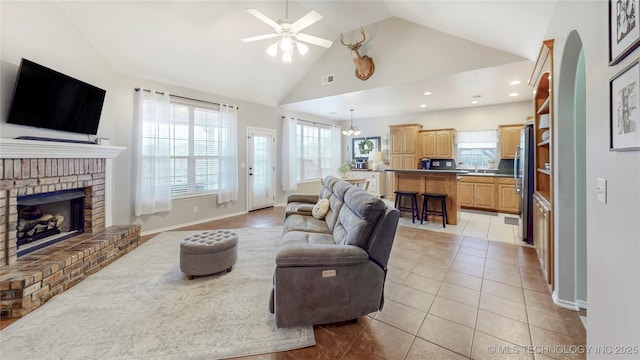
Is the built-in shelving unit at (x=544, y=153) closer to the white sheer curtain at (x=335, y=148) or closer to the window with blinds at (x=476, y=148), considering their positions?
the window with blinds at (x=476, y=148)

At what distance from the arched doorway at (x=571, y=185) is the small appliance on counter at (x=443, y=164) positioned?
16.3 ft

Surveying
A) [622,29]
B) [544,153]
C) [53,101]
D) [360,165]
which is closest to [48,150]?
[53,101]

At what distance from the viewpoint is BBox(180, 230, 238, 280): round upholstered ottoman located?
254 centimetres

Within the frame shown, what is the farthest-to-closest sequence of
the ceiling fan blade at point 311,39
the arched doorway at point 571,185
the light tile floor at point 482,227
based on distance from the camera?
the light tile floor at point 482,227
the ceiling fan blade at point 311,39
the arched doorway at point 571,185

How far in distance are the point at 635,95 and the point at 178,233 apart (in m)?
5.08

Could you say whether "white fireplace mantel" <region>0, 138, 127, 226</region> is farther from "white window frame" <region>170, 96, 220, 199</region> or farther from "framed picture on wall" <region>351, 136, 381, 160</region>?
"framed picture on wall" <region>351, 136, 381, 160</region>

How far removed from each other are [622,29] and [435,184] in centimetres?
407

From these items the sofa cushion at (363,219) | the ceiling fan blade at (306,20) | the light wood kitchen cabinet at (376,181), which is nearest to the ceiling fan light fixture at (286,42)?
the ceiling fan blade at (306,20)

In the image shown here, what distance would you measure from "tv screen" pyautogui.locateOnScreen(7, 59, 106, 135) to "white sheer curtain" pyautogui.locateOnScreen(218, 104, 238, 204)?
2057mm

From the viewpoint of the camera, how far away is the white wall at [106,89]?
2518mm

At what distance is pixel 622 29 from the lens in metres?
0.99

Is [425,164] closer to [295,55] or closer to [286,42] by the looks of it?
[295,55]

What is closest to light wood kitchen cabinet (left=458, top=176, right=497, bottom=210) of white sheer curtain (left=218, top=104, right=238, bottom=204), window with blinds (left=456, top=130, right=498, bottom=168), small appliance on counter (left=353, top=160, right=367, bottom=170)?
window with blinds (left=456, top=130, right=498, bottom=168)

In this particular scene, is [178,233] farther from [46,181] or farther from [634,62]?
[634,62]
